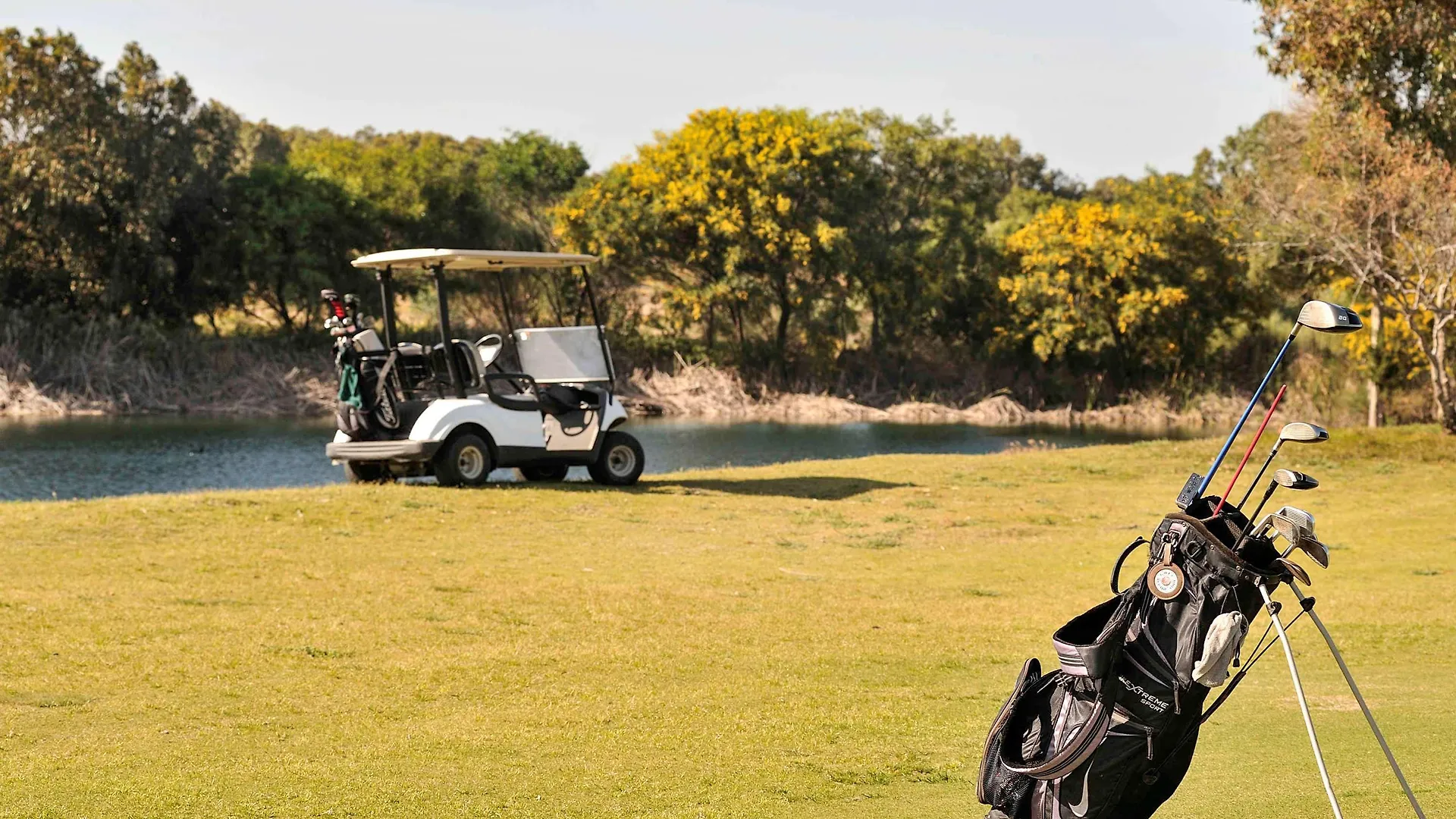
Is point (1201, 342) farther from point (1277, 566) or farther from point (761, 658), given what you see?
point (1277, 566)

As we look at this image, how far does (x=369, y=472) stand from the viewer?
67.5 feet

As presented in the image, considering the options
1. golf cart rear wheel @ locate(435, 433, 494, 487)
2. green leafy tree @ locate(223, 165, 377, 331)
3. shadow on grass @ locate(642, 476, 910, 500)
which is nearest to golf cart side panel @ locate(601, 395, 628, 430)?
shadow on grass @ locate(642, 476, 910, 500)

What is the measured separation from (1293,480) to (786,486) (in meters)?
17.0

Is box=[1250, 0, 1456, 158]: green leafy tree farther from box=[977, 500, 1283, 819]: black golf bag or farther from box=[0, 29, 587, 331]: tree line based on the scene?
box=[0, 29, 587, 331]: tree line

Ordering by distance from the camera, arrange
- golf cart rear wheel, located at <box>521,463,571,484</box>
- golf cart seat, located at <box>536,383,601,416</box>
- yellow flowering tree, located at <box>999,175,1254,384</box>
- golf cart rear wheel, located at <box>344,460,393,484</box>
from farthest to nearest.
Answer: yellow flowering tree, located at <box>999,175,1254,384</box> → golf cart rear wheel, located at <box>521,463,571,484</box> → golf cart rear wheel, located at <box>344,460,393,484</box> → golf cart seat, located at <box>536,383,601,416</box>

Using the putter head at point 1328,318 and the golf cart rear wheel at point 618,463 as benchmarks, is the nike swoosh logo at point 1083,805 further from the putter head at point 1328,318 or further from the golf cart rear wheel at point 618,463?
the golf cart rear wheel at point 618,463

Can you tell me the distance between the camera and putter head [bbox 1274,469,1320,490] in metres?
4.70

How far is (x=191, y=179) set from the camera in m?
48.4

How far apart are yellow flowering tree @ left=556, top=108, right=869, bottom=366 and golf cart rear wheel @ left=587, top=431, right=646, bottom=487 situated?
28970 mm

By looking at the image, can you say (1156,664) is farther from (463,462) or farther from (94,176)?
(94,176)

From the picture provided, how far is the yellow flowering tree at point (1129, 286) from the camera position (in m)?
48.7

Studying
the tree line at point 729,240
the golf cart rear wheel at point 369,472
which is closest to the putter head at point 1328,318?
the golf cart rear wheel at point 369,472

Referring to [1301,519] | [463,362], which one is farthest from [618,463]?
[1301,519]

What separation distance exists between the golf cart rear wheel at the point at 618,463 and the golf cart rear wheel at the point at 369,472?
272 centimetres
